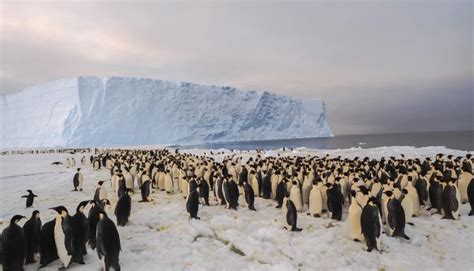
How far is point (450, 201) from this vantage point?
7227 mm

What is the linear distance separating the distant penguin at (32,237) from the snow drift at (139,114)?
2365 inches

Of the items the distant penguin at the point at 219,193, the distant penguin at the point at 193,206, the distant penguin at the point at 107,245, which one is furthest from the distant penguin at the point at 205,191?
the distant penguin at the point at 107,245

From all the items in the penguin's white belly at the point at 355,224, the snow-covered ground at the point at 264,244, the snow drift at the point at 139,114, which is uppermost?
the snow drift at the point at 139,114

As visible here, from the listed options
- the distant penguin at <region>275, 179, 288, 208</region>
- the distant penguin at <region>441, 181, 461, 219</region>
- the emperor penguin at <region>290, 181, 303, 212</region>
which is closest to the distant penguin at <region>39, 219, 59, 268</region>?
the emperor penguin at <region>290, 181, 303, 212</region>

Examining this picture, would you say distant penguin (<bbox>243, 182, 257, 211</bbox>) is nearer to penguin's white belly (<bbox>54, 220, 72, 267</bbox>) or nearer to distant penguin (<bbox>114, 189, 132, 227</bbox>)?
distant penguin (<bbox>114, 189, 132, 227</bbox>)

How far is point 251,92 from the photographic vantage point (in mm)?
74625

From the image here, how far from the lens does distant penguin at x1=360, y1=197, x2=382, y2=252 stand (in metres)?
5.68

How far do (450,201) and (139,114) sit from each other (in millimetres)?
61314

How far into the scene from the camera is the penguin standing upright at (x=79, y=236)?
16.1 feet

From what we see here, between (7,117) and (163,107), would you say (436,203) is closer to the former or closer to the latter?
(163,107)

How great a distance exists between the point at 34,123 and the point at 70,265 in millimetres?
75085

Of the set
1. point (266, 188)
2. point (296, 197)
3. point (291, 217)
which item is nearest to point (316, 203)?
point (296, 197)

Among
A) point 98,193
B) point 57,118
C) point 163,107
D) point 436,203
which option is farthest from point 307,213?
point 57,118

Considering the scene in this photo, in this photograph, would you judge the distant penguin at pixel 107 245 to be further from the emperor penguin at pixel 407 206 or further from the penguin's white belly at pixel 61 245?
the emperor penguin at pixel 407 206
